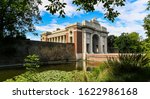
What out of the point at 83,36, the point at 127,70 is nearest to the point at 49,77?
the point at 127,70

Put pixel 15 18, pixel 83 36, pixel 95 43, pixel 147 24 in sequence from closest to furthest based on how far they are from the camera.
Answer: pixel 147 24 → pixel 15 18 → pixel 83 36 → pixel 95 43

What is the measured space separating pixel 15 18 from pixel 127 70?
23.6 metres

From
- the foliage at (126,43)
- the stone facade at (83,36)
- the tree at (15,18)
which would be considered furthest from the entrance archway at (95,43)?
the tree at (15,18)

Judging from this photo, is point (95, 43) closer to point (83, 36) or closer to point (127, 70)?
point (83, 36)

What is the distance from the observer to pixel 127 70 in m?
8.53

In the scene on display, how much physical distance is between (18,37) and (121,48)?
31.4m

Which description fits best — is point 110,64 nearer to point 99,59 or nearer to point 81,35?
point 99,59

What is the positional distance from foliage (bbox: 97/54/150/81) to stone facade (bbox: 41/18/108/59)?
4464 cm

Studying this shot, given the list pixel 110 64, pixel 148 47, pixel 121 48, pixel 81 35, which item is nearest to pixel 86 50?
pixel 81 35

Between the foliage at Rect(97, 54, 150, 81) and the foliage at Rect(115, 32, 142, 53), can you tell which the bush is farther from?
the foliage at Rect(115, 32, 142, 53)

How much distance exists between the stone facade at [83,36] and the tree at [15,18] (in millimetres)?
23092

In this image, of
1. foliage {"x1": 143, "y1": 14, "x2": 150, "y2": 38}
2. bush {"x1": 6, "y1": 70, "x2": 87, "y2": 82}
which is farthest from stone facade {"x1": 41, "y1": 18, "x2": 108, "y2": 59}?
bush {"x1": 6, "y1": 70, "x2": 87, "y2": 82}

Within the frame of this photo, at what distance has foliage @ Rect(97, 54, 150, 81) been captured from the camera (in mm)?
7786

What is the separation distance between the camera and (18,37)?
33375 millimetres
